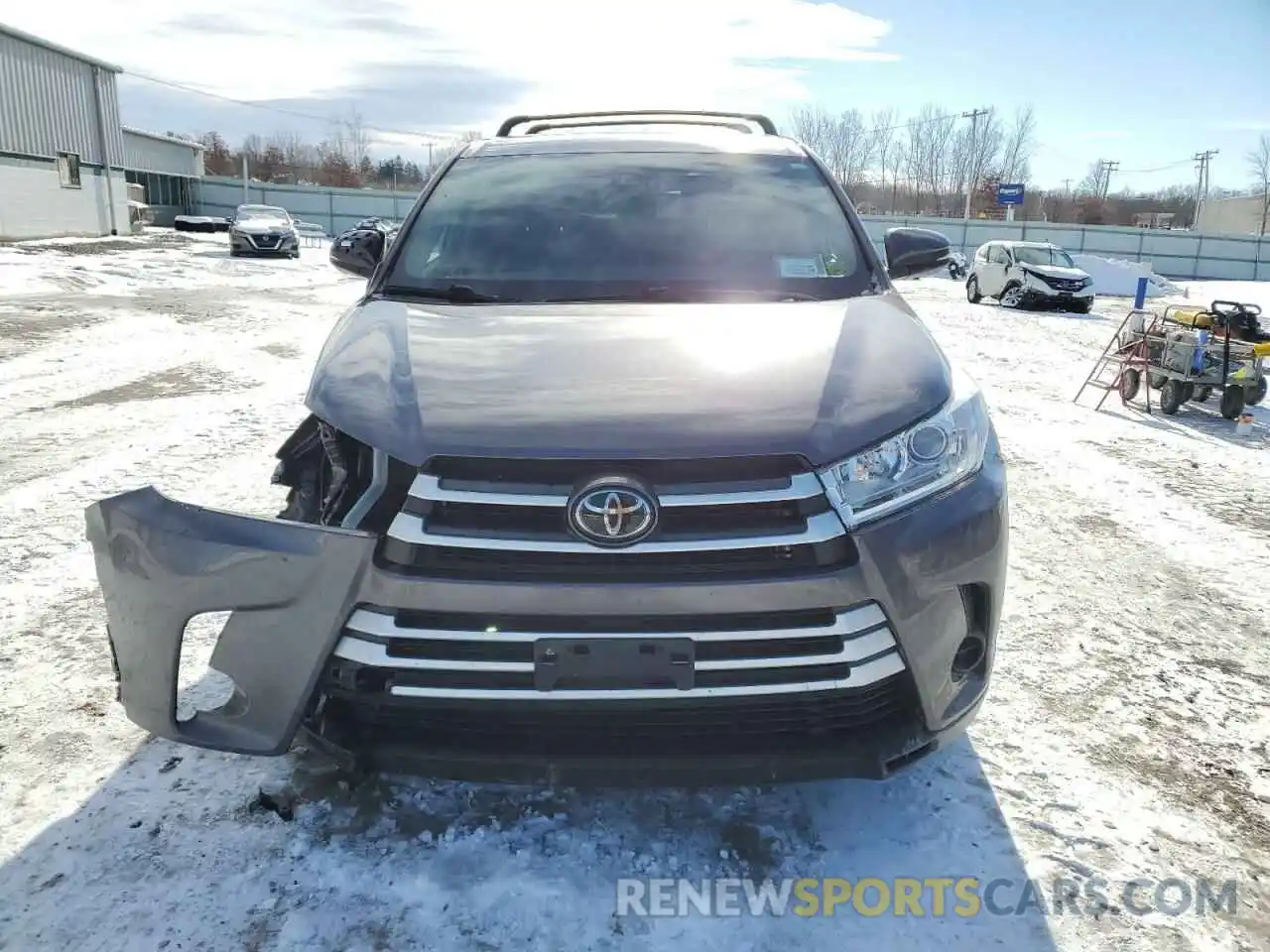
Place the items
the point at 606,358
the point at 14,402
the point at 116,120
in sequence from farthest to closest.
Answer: the point at 116,120
the point at 14,402
the point at 606,358

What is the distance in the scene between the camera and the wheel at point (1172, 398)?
27.1 feet

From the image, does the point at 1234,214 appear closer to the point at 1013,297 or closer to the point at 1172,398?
the point at 1013,297

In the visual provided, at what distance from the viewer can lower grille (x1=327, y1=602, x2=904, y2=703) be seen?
6.02ft

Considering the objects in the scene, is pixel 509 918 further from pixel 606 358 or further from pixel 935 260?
pixel 935 260

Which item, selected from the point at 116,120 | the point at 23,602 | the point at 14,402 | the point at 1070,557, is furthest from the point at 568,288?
the point at 116,120

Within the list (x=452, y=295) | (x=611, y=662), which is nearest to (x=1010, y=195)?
(x=452, y=295)

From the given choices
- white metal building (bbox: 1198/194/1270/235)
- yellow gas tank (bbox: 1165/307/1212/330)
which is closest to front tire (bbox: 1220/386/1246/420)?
yellow gas tank (bbox: 1165/307/1212/330)

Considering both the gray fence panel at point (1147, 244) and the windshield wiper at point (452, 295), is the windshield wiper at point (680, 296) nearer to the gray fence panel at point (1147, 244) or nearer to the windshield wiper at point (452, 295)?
the windshield wiper at point (452, 295)

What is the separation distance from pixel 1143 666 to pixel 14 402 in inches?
299

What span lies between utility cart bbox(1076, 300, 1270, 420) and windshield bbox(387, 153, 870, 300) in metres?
6.25

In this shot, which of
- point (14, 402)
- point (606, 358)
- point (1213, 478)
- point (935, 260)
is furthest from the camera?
point (14, 402)

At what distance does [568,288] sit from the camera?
2.89 m

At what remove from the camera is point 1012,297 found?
2089 centimetres

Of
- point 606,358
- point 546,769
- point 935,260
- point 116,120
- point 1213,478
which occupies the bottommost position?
point 1213,478
